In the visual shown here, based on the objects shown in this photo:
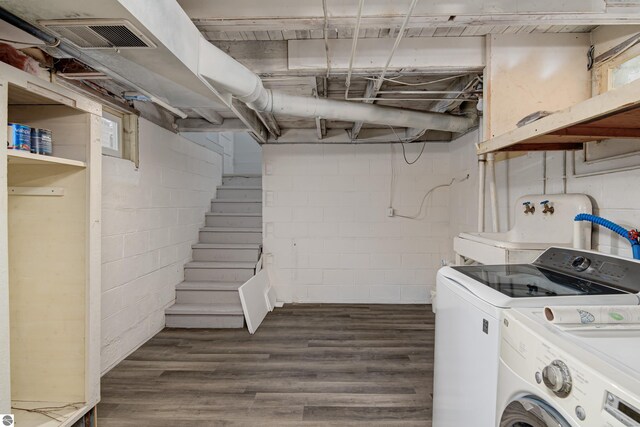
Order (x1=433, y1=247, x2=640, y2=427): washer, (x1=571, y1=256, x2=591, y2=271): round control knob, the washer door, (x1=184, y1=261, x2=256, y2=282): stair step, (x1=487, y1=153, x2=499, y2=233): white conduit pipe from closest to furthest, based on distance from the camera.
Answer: the washer door, (x1=433, y1=247, x2=640, y2=427): washer, (x1=571, y1=256, x2=591, y2=271): round control knob, (x1=487, y1=153, x2=499, y2=233): white conduit pipe, (x1=184, y1=261, x2=256, y2=282): stair step

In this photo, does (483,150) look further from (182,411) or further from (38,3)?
(182,411)

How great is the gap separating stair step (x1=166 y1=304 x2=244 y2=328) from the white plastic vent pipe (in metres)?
2.11

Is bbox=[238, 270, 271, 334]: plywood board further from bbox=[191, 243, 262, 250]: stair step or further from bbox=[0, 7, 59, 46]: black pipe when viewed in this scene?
bbox=[0, 7, 59, 46]: black pipe

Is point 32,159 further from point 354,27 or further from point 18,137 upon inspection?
point 354,27

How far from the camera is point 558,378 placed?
2.48 ft

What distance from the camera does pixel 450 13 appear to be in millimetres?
1561

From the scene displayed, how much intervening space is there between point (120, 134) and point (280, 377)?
7.58 feet

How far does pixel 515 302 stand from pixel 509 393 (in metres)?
0.27

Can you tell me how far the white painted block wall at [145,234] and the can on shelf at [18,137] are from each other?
0.96 metres

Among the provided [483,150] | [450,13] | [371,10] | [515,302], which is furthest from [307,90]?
[515,302]

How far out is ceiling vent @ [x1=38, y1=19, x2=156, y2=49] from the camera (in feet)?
3.60

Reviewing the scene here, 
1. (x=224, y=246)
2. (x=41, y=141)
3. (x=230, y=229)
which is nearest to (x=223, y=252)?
(x=224, y=246)

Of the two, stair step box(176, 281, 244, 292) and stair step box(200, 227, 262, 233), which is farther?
stair step box(200, 227, 262, 233)

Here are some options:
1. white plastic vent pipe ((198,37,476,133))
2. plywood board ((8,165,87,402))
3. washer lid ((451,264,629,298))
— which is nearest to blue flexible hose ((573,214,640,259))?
washer lid ((451,264,629,298))
